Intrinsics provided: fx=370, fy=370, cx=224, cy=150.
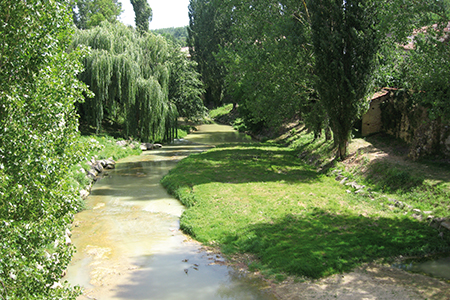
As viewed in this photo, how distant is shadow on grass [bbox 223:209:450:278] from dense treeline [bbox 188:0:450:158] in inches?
118

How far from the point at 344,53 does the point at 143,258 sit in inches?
471

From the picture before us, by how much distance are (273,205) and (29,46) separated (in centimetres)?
878

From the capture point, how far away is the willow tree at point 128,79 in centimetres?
2334

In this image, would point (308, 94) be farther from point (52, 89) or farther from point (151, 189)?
point (52, 89)

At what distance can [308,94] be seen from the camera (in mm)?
20688

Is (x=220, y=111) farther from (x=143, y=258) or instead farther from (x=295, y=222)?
(x=143, y=258)

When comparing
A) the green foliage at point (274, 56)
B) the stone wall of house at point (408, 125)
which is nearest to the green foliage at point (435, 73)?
the stone wall of house at point (408, 125)

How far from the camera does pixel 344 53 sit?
15.9m

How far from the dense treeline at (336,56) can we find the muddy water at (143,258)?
639 cm

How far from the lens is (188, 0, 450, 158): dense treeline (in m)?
9.56

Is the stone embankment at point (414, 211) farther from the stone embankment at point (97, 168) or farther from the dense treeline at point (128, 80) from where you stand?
the dense treeline at point (128, 80)

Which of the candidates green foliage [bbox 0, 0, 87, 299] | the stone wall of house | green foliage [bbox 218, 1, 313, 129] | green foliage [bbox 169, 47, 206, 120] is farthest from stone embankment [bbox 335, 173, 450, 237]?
green foliage [bbox 169, 47, 206, 120]

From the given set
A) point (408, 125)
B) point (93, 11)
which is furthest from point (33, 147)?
point (93, 11)

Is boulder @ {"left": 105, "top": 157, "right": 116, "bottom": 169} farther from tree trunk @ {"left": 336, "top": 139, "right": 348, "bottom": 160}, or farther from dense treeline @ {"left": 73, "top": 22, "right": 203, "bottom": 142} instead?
tree trunk @ {"left": 336, "top": 139, "right": 348, "bottom": 160}
